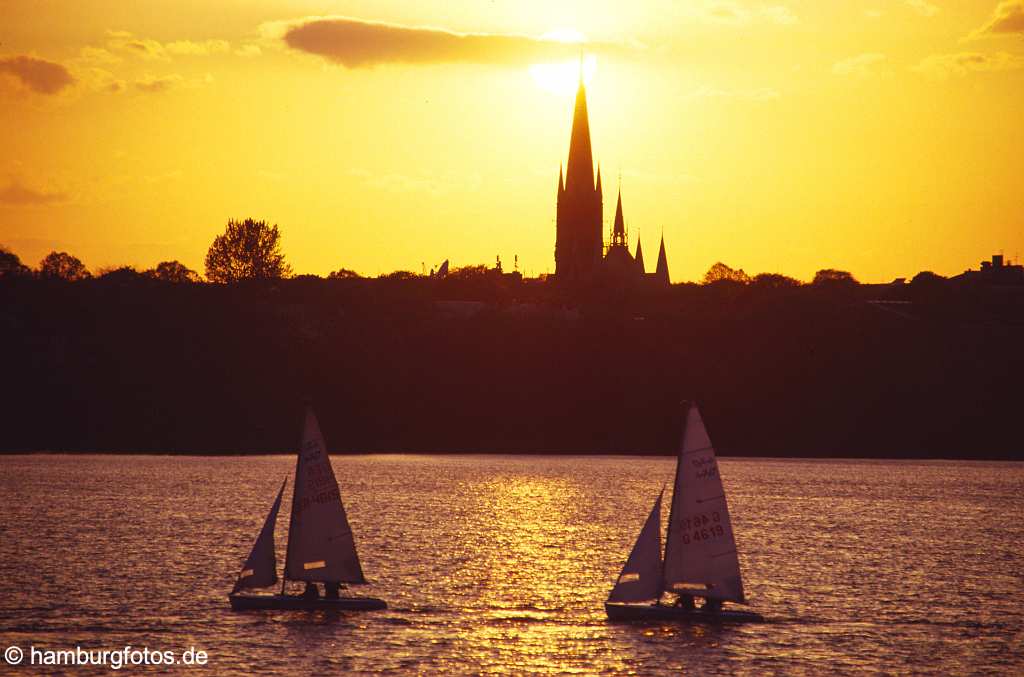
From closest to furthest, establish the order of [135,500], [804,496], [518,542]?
[518,542]
[135,500]
[804,496]

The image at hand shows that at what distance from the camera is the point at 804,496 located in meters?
155

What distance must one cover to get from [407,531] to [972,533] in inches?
1594

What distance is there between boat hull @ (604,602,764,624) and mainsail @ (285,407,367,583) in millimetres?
10320

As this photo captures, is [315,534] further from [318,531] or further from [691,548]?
[691,548]

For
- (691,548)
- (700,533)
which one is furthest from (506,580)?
(700,533)

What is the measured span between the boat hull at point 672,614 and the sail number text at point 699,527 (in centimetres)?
352

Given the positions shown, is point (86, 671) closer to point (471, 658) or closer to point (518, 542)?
point (471, 658)

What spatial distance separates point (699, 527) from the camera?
Answer: 6294cm

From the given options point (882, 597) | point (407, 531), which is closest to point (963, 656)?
point (882, 597)

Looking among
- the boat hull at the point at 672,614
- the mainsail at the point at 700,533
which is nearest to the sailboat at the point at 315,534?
the boat hull at the point at 672,614

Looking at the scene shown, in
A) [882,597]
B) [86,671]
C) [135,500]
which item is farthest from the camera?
[135,500]

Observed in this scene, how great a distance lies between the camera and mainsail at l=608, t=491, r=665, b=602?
63.6m

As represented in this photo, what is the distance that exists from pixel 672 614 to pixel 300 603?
13955mm

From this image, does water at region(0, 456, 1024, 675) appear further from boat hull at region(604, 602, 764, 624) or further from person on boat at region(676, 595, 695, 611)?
person on boat at region(676, 595, 695, 611)
